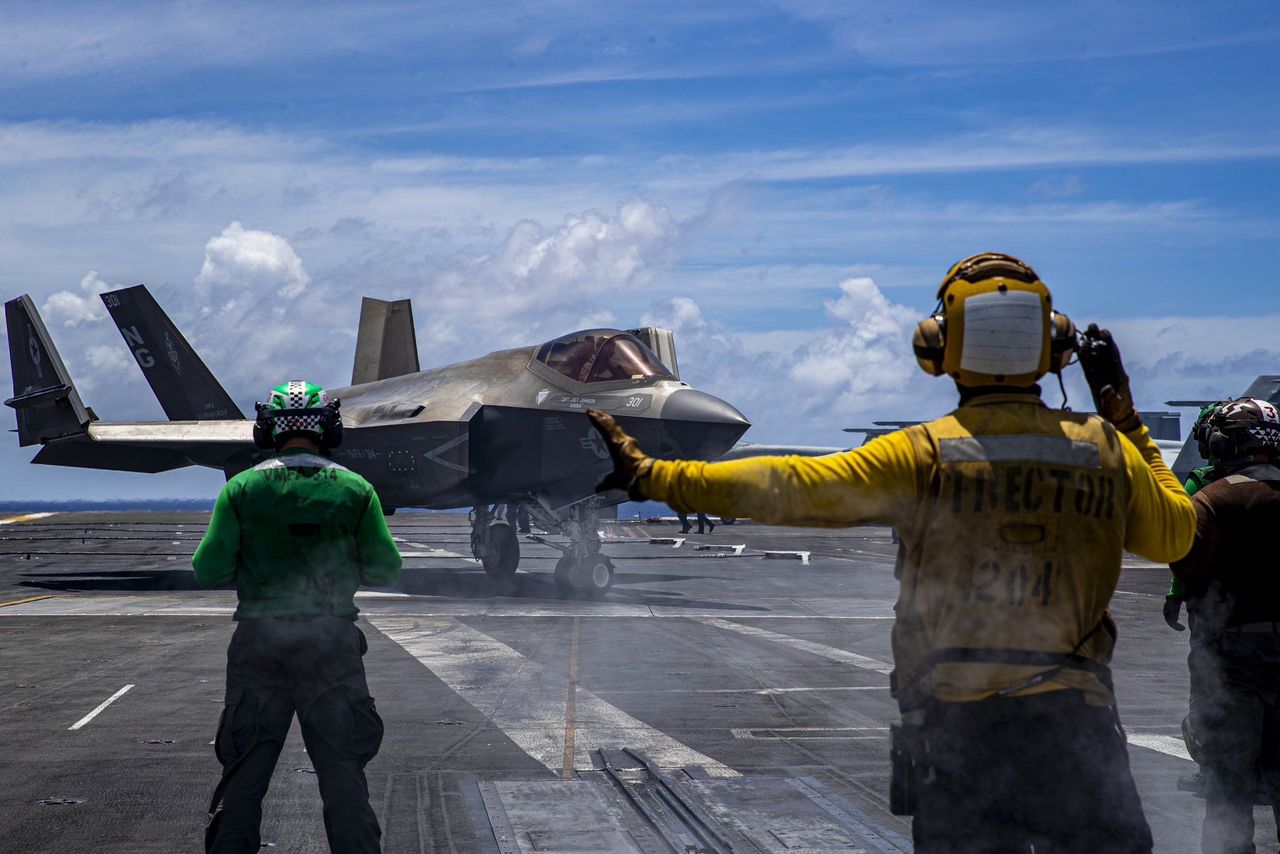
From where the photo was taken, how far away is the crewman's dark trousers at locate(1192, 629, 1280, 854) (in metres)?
5.45

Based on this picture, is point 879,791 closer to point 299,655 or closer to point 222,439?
point 299,655

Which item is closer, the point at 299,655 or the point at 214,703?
the point at 299,655

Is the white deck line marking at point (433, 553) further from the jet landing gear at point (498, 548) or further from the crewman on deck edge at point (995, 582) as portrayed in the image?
the crewman on deck edge at point (995, 582)

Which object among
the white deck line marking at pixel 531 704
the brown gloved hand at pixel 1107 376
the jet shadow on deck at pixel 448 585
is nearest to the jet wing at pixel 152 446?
the jet shadow on deck at pixel 448 585

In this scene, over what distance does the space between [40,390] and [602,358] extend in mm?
12864

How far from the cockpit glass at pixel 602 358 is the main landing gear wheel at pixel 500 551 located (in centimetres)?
466

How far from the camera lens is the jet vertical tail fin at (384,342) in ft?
103

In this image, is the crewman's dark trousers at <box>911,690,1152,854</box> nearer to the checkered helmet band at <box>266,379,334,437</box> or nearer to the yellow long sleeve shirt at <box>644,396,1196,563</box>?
the yellow long sleeve shirt at <box>644,396,1196,563</box>

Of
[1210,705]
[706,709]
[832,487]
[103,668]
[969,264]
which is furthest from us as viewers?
[103,668]

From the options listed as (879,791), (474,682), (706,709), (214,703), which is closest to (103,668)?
(214,703)

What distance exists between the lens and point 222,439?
82.3ft

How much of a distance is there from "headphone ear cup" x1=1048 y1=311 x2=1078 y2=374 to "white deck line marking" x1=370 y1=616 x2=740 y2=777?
512cm

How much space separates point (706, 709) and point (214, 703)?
4.50 meters

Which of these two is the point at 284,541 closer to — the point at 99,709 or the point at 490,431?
the point at 99,709
